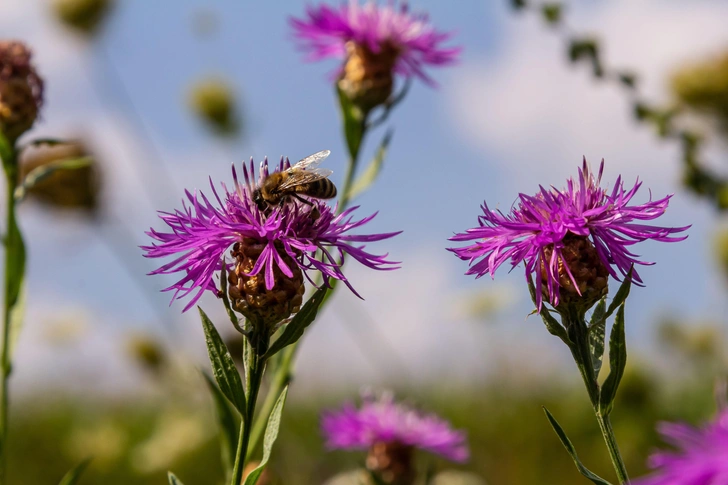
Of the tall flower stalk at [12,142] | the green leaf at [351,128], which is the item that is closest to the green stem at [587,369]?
the green leaf at [351,128]

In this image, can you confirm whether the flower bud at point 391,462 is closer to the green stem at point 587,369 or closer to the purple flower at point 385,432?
the purple flower at point 385,432

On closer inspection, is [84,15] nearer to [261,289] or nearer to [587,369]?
[261,289]

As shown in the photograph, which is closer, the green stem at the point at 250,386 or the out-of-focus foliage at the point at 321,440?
the green stem at the point at 250,386

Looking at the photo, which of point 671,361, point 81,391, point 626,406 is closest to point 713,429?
point 626,406

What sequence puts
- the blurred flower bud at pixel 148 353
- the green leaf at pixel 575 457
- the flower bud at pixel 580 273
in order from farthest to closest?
1. the blurred flower bud at pixel 148 353
2. the flower bud at pixel 580 273
3. the green leaf at pixel 575 457

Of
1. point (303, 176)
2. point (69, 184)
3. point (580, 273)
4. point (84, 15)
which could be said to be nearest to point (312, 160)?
point (303, 176)

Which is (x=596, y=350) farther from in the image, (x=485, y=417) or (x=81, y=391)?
(x=81, y=391)
